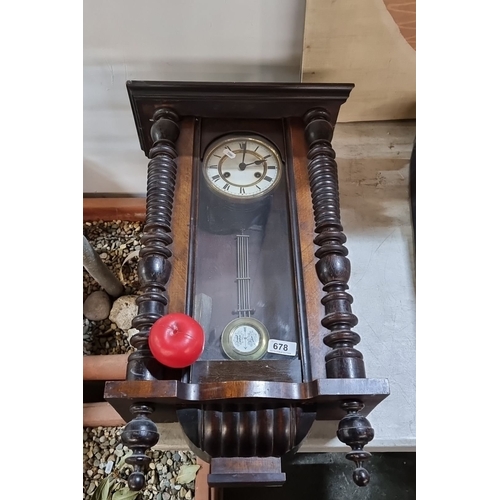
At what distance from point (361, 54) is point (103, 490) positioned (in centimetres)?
110

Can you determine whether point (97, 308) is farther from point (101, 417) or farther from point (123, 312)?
point (101, 417)

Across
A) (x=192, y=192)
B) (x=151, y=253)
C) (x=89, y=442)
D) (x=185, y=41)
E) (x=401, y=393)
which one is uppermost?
(x=185, y=41)

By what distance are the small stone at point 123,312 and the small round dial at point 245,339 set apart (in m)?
0.53

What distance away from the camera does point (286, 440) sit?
0.77 metres

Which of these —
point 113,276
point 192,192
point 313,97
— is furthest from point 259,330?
point 113,276

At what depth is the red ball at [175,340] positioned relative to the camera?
709 millimetres

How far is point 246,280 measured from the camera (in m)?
0.87

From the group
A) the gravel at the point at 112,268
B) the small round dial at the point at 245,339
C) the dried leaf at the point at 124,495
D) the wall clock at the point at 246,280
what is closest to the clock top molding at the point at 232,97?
the wall clock at the point at 246,280

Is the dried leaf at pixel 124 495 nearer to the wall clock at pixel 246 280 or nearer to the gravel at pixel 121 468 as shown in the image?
the gravel at pixel 121 468

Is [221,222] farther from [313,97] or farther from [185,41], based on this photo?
[185,41]

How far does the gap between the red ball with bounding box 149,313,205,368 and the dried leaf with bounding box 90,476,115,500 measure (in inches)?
22.5

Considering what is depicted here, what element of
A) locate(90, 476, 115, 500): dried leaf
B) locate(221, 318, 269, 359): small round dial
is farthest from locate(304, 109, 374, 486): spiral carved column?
locate(90, 476, 115, 500): dried leaf
